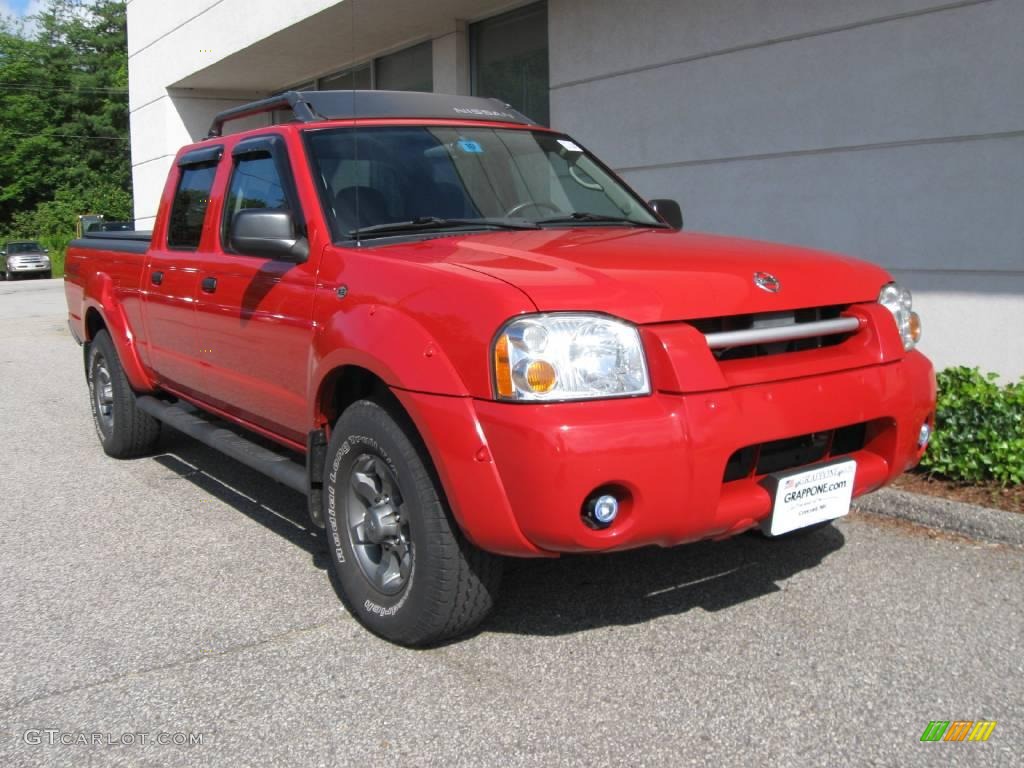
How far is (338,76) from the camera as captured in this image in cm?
1528

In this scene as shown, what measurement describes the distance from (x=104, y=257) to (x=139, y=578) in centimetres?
284

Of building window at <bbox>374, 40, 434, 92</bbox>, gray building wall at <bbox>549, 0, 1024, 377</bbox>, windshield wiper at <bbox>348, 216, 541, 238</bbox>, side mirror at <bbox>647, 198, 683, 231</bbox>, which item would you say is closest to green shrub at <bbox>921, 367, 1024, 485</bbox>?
gray building wall at <bbox>549, 0, 1024, 377</bbox>

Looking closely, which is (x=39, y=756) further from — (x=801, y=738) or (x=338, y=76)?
(x=338, y=76)

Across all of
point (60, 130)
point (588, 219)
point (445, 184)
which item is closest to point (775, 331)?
point (588, 219)

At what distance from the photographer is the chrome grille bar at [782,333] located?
333 cm

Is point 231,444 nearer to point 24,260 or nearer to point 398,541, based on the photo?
point 398,541

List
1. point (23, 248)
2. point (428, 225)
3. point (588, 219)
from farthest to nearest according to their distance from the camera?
point (23, 248) < point (588, 219) < point (428, 225)

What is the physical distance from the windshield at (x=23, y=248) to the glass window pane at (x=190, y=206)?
38.9 metres

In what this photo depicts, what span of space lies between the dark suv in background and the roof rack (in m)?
39.0

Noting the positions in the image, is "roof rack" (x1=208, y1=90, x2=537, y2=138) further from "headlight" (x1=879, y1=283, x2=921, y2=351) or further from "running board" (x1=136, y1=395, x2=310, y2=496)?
"headlight" (x1=879, y1=283, x2=921, y2=351)

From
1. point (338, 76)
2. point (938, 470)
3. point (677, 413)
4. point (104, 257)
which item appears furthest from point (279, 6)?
point (677, 413)

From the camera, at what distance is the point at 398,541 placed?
3.70 metres

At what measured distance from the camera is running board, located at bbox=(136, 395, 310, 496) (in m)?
4.36

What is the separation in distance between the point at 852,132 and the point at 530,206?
375 centimetres
